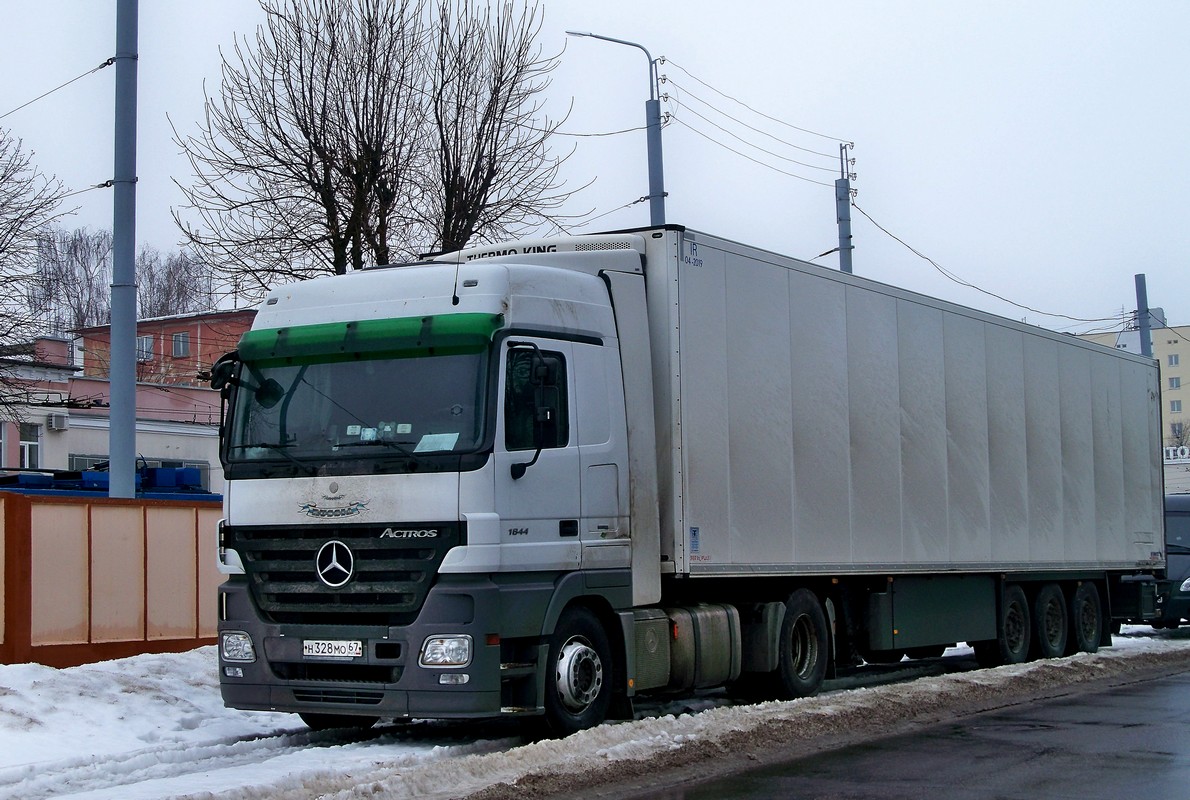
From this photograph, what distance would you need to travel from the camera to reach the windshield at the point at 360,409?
30.6 feet

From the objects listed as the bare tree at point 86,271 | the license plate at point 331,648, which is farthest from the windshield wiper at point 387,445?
the bare tree at point 86,271

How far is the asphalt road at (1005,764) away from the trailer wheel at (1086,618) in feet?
20.1

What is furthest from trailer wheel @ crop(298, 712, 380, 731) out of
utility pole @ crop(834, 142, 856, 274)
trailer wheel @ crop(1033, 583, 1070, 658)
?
utility pole @ crop(834, 142, 856, 274)

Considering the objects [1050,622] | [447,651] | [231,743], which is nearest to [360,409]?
[447,651]

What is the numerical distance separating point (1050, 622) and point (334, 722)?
991 cm

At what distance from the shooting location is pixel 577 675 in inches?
388

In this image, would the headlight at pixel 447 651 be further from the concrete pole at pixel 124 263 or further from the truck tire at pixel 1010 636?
the truck tire at pixel 1010 636

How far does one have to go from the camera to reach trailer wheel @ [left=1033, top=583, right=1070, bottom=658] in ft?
55.7

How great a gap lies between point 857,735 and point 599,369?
3189 mm

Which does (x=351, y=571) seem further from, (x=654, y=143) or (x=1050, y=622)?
(x=654, y=143)

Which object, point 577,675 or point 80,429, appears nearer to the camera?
point 577,675

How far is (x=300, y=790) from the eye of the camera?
25.6 ft

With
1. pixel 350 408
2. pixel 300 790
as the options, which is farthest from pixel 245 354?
pixel 300 790

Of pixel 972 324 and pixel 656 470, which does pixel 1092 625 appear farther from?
pixel 656 470
